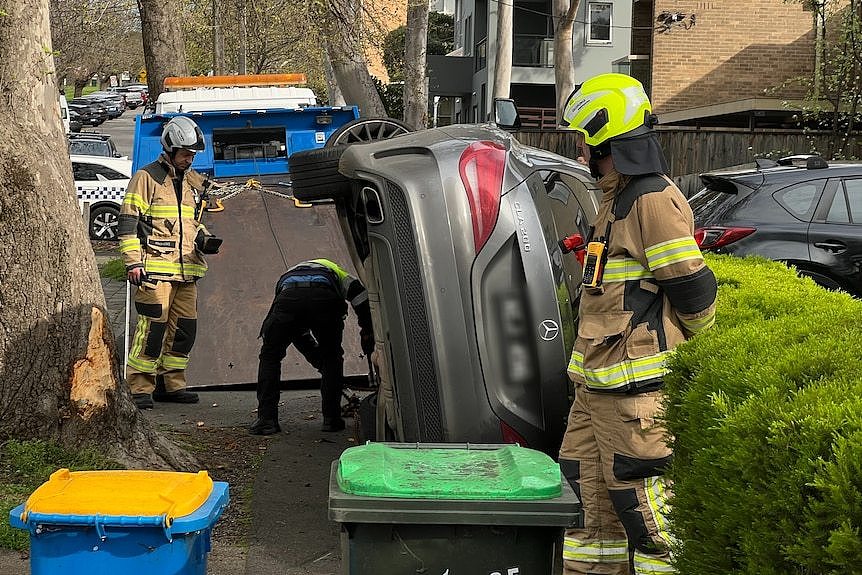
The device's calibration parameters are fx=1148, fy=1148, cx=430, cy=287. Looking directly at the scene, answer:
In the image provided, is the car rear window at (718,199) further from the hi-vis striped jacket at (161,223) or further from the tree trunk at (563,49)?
the tree trunk at (563,49)

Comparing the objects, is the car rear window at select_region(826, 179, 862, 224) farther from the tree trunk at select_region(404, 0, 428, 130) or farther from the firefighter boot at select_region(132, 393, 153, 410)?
the tree trunk at select_region(404, 0, 428, 130)

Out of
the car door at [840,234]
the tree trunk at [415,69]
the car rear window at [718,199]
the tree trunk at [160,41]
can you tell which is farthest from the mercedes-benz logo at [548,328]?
the tree trunk at [415,69]

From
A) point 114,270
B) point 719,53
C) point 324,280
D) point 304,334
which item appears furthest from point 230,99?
point 719,53

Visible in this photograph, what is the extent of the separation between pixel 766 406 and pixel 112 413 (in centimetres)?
396

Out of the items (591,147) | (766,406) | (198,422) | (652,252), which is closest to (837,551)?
(766,406)

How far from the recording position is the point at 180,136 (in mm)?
7863

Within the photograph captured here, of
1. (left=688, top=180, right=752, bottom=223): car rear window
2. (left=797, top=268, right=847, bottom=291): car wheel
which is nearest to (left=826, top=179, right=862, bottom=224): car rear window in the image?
(left=797, top=268, right=847, bottom=291): car wheel

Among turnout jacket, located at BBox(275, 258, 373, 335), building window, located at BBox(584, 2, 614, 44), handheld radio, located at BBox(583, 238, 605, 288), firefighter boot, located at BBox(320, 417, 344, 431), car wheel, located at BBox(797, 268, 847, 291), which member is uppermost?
building window, located at BBox(584, 2, 614, 44)

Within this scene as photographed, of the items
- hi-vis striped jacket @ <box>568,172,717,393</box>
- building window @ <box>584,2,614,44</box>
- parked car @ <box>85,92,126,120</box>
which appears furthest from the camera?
parked car @ <box>85,92,126,120</box>

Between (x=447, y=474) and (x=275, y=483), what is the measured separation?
295 cm

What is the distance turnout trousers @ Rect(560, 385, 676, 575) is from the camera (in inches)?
153

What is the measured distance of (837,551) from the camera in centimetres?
194

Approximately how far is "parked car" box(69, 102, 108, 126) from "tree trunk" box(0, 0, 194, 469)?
4978cm

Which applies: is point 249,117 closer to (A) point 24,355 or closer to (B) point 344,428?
(B) point 344,428
